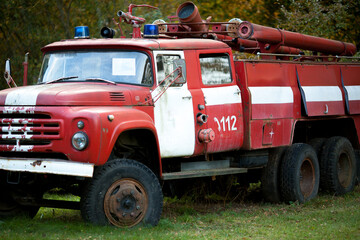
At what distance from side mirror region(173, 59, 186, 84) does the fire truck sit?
1 cm

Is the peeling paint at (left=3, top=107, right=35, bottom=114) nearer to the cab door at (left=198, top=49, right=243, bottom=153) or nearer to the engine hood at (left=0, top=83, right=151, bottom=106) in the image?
the engine hood at (left=0, top=83, right=151, bottom=106)

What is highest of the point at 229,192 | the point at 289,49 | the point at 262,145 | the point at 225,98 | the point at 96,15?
the point at 96,15

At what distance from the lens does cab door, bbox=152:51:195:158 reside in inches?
349

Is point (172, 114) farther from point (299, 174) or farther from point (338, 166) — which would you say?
point (338, 166)

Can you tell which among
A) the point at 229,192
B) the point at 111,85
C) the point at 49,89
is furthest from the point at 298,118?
the point at 49,89

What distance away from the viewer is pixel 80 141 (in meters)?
7.68

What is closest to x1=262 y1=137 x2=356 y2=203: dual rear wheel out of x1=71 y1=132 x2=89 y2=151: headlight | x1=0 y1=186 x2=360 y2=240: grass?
x1=0 y1=186 x2=360 y2=240: grass

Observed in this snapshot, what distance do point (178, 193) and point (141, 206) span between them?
2995 mm

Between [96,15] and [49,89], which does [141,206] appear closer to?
[49,89]

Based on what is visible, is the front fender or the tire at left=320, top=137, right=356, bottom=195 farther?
the tire at left=320, top=137, right=356, bottom=195

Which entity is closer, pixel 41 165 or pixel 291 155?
pixel 41 165

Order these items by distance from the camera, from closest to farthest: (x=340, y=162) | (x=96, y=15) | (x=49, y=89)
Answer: (x=49, y=89), (x=340, y=162), (x=96, y=15)

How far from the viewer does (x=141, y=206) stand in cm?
819

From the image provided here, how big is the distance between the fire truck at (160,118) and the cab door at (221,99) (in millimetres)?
16
